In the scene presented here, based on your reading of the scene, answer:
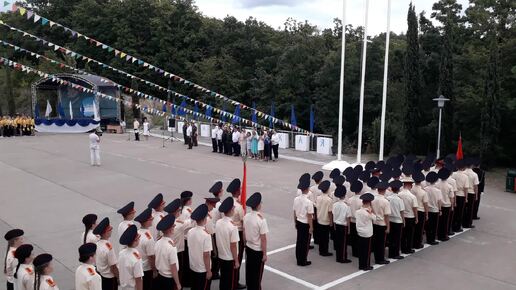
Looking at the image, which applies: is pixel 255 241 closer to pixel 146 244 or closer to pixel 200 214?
pixel 200 214

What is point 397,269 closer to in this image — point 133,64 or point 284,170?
point 284,170

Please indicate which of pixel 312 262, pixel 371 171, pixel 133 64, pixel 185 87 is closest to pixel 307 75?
pixel 185 87

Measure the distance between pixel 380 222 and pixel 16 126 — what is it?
1097 inches

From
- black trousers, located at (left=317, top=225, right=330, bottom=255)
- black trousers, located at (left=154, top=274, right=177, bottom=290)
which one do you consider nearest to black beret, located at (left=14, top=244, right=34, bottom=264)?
black trousers, located at (left=154, top=274, right=177, bottom=290)

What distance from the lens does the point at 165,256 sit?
6117mm

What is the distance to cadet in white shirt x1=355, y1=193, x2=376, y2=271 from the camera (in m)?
8.38

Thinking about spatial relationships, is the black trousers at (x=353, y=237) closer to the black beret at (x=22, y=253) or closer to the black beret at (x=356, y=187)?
the black beret at (x=356, y=187)

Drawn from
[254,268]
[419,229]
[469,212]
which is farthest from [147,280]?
[469,212]

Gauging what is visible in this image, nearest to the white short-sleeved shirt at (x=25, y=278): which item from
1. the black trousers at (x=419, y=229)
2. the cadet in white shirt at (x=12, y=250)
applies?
the cadet in white shirt at (x=12, y=250)

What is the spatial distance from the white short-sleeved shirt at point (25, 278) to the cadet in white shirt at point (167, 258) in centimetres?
149

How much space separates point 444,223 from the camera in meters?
10.3

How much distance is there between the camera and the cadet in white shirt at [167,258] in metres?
6.06

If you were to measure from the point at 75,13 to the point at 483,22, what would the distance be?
39.7m

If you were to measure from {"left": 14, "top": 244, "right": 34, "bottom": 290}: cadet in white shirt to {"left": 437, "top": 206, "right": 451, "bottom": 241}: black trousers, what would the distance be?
8145 mm
